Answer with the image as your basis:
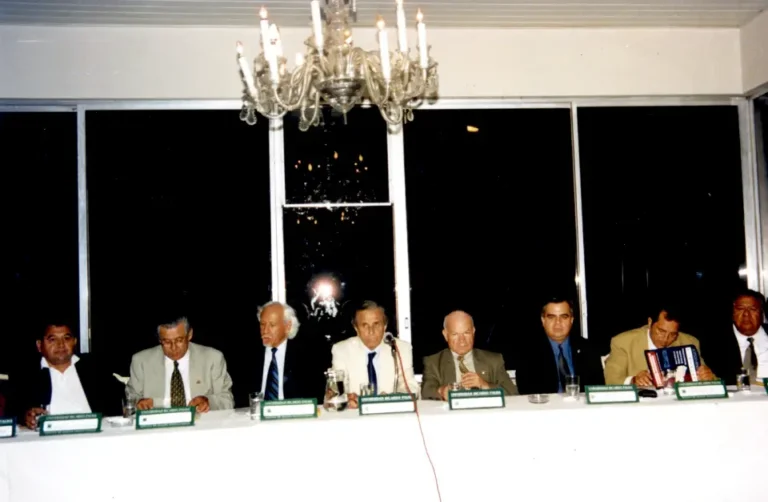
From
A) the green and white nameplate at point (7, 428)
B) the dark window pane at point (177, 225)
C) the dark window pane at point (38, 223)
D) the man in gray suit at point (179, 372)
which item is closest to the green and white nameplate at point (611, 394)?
the man in gray suit at point (179, 372)

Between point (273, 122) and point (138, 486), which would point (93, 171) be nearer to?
point (273, 122)

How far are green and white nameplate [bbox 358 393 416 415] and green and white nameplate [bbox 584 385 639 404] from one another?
704 millimetres

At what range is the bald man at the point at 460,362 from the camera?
3.47 metres

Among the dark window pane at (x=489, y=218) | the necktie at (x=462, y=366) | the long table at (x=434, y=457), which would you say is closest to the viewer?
the long table at (x=434, y=457)

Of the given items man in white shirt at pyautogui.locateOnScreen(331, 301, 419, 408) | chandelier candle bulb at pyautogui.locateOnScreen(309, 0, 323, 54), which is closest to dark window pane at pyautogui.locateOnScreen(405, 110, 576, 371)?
man in white shirt at pyautogui.locateOnScreen(331, 301, 419, 408)

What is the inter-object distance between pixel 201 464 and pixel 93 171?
8.61 feet

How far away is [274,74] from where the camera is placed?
236 centimetres

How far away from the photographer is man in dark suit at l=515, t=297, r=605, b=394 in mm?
3584

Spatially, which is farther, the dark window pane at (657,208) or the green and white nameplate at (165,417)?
the dark window pane at (657,208)

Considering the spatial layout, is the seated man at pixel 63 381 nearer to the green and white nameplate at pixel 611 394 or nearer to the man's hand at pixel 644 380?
the green and white nameplate at pixel 611 394

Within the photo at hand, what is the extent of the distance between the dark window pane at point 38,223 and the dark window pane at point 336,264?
1.40 metres

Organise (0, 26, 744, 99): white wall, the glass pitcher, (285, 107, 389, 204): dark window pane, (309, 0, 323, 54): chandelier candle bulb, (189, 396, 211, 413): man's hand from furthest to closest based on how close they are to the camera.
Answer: (285, 107, 389, 204): dark window pane, (0, 26, 744, 99): white wall, (189, 396, 211, 413): man's hand, the glass pitcher, (309, 0, 323, 54): chandelier candle bulb

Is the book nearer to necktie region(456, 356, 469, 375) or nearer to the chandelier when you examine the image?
necktie region(456, 356, 469, 375)

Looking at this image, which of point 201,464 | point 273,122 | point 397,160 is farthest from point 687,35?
point 201,464
